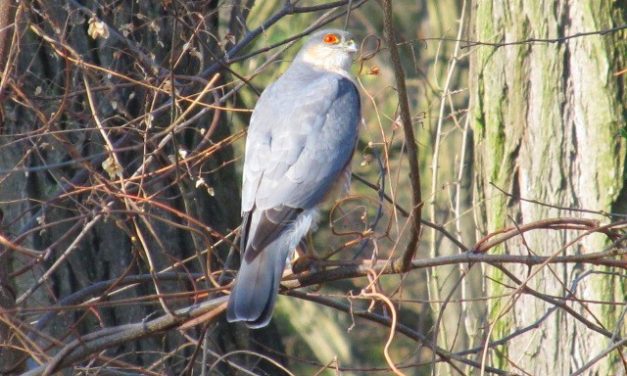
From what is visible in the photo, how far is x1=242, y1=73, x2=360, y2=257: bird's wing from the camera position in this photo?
4078mm

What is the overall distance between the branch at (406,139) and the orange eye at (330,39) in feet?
7.84

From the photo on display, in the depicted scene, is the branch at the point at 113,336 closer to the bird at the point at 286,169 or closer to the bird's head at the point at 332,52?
the bird at the point at 286,169

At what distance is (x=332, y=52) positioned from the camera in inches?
213

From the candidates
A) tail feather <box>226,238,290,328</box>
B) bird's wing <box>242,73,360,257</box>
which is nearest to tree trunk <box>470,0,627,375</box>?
bird's wing <box>242,73,360,257</box>

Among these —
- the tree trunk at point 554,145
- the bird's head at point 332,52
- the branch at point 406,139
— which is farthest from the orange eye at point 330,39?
the branch at point 406,139

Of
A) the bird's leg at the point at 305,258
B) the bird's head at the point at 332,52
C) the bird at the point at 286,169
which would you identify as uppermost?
the bird's head at the point at 332,52

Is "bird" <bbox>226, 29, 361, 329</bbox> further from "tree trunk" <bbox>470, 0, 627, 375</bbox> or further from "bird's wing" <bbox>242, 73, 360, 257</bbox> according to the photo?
"tree trunk" <bbox>470, 0, 627, 375</bbox>

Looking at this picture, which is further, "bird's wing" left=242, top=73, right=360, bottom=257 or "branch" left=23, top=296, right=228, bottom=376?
"bird's wing" left=242, top=73, right=360, bottom=257

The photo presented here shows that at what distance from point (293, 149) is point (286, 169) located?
130 mm

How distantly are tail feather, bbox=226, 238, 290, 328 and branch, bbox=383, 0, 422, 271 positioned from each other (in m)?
0.55

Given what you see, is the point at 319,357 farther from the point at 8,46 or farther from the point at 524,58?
the point at 8,46

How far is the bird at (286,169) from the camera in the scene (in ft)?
12.0

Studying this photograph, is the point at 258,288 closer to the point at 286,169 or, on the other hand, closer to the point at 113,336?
the point at 113,336

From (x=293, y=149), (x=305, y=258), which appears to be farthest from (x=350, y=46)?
(x=305, y=258)
